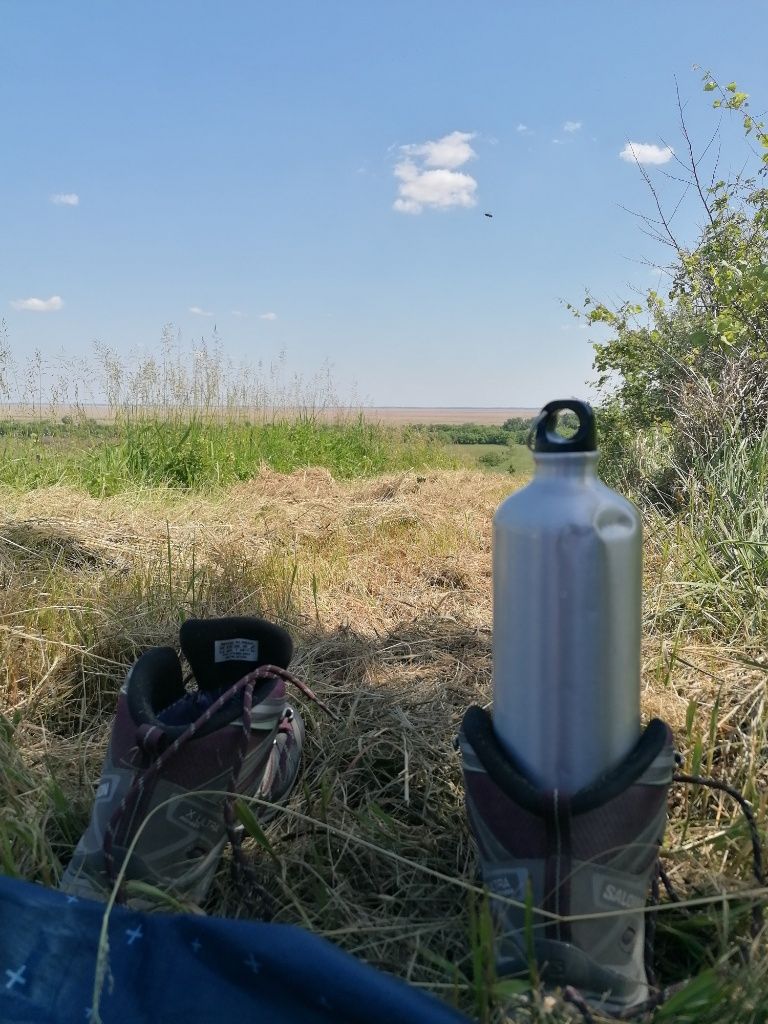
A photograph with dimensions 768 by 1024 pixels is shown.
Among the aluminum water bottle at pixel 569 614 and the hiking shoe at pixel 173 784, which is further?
the hiking shoe at pixel 173 784

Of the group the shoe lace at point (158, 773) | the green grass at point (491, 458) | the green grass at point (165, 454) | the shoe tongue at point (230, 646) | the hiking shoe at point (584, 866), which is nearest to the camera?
the hiking shoe at point (584, 866)

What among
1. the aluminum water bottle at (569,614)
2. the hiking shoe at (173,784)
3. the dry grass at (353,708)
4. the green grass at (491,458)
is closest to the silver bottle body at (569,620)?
the aluminum water bottle at (569,614)

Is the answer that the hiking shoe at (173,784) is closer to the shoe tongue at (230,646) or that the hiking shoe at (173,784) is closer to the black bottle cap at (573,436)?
the shoe tongue at (230,646)

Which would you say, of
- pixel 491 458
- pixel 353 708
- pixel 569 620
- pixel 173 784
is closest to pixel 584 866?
pixel 569 620

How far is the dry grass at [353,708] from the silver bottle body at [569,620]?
0.71ft

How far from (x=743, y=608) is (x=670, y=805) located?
0.91 metres

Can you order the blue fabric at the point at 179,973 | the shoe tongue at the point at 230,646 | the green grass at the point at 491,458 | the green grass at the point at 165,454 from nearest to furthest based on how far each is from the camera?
the blue fabric at the point at 179,973, the shoe tongue at the point at 230,646, the green grass at the point at 165,454, the green grass at the point at 491,458

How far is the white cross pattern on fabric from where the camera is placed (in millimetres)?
816

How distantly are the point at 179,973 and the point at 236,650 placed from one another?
0.58 m

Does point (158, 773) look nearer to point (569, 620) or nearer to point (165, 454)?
point (569, 620)

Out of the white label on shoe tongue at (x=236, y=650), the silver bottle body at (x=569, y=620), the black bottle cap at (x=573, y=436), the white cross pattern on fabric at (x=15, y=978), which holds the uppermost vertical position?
the black bottle cap at (x=573, y=436)

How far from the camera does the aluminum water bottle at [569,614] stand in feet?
3.00

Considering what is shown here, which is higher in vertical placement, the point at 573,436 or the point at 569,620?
the point at 573,436

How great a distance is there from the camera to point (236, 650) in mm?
1343
